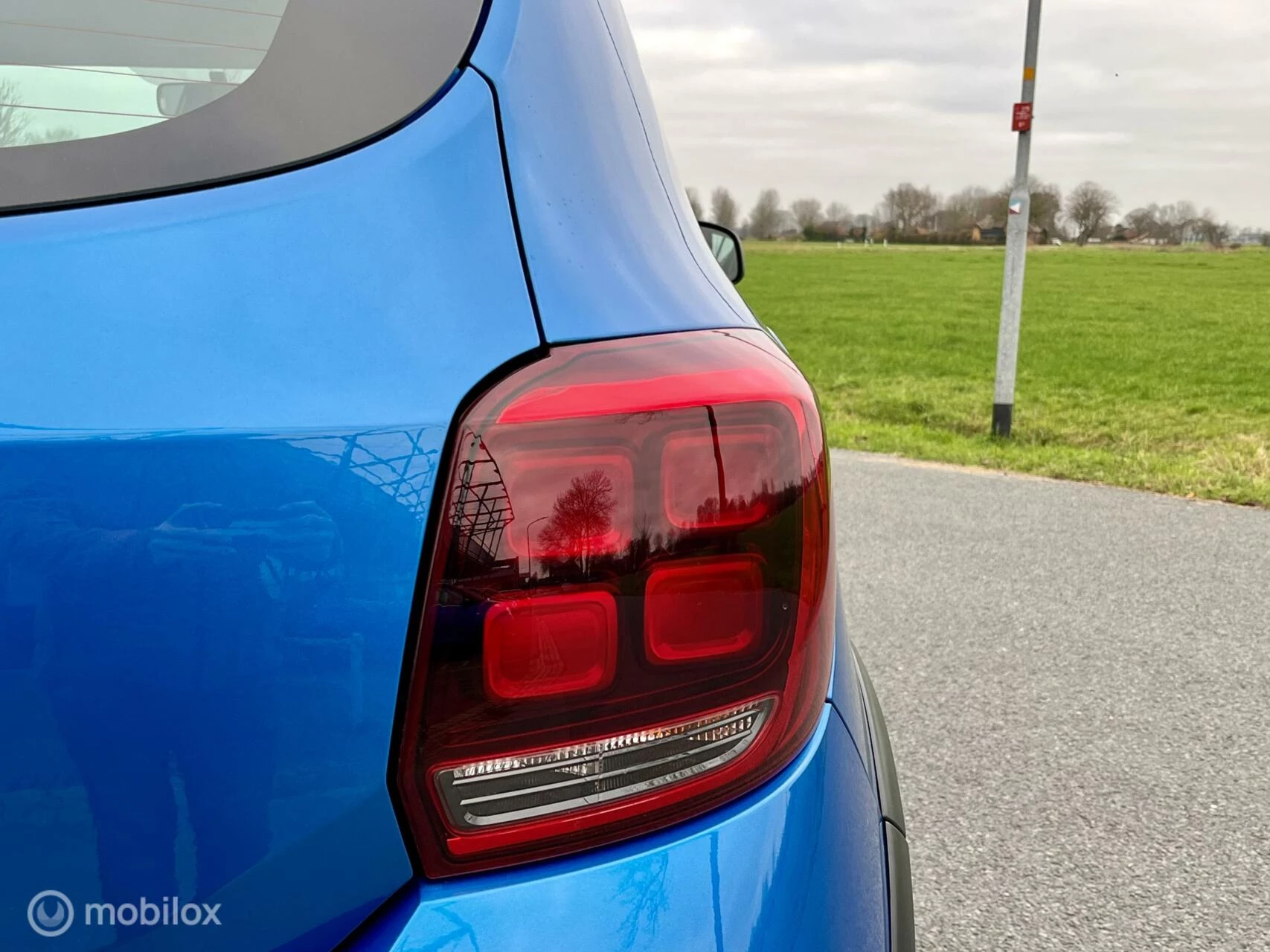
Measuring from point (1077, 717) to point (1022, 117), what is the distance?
17.5 feet

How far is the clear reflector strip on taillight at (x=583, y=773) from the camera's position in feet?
2.60

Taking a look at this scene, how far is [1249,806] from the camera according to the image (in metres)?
2.58

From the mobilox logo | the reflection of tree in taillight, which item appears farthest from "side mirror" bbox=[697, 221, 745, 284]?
the mobilox logo

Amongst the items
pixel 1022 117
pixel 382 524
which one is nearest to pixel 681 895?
pixel 382 524

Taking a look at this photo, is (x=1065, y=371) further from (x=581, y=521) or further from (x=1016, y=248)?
(x=581, y=521)

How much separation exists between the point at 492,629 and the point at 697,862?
251 millimetres

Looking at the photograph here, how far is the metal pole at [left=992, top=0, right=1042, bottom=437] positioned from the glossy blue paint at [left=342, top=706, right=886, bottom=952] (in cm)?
695

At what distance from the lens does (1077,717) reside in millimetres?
3051

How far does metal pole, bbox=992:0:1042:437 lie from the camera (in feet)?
22.8

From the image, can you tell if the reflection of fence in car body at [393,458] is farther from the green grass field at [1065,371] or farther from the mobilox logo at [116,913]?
the green grass field at [1065,371]

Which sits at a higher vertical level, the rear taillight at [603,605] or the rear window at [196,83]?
the rear window at [196,83]

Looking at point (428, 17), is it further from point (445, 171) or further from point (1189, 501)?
point (1189, 501)

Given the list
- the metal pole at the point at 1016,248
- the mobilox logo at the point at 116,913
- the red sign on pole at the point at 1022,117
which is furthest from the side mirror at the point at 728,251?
the red sign on pole at the point at 1022,117

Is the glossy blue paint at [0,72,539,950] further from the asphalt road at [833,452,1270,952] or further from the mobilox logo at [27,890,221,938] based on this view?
the asphalt road at [833,452,1270,952]
